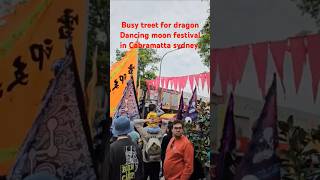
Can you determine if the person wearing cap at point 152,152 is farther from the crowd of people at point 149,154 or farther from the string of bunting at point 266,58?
the string of bunting at point 266,58

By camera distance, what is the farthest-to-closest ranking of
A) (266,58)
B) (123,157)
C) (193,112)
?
(193,112), (123,157), (266,58)

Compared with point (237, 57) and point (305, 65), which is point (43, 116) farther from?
point (305, 65)

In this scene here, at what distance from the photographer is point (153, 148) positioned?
7930mm

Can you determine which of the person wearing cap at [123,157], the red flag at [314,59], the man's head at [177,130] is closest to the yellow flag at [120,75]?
the man's head at [177,130]

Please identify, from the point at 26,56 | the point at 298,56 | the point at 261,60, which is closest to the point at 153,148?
the point at 261,60

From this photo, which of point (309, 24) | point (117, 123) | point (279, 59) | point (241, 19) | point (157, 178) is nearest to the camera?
point (309, 24)

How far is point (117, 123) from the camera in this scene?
5.88m

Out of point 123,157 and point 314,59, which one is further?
point 123,157

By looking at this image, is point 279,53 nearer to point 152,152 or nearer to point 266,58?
point 266,58

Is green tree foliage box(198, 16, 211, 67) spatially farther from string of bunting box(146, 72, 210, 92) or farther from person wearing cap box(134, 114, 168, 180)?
person wearing cap box(134, 114, 168, 180)

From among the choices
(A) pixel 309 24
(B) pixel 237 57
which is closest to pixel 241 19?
(B) pixel 237 57

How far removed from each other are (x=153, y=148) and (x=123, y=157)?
216 centimetres

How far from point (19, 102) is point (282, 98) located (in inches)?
56.9

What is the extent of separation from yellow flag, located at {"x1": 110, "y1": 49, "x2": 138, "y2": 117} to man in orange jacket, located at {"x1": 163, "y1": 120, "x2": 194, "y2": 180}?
5164 mm
